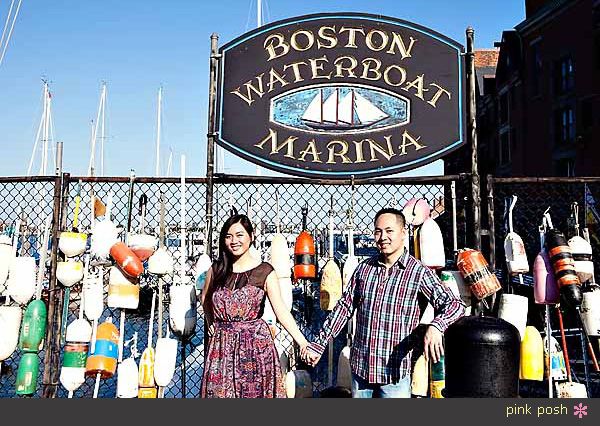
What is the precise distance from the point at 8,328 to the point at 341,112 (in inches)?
120

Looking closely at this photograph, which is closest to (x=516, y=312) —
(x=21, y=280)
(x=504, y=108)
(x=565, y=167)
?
(x=21, y=280)

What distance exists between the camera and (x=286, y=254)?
4.87 meters

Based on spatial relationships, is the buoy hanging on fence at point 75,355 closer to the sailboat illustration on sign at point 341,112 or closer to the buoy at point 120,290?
the buoy at point 120,290

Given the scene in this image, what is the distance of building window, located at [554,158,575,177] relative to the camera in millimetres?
28059

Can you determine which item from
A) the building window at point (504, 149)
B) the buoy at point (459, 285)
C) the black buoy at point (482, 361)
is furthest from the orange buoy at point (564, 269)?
the building window at point (504, 149)

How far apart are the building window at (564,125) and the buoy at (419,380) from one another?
2700 centimetres

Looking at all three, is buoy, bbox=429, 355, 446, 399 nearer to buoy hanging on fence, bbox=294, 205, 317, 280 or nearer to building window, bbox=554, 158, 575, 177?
buoy hanging on fence, bbox=294, 205, 317, 280

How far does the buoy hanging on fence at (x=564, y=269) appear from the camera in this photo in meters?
4.45

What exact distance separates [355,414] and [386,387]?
444 millimetres

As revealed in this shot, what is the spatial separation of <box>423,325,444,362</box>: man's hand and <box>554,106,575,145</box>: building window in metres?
27.6

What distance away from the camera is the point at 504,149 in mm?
36031

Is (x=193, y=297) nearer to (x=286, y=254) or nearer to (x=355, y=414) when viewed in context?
(x=286, y=254)

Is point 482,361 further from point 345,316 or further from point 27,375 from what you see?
point 27,375

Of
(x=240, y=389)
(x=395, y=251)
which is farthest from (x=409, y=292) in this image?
(x=240, y=389)
